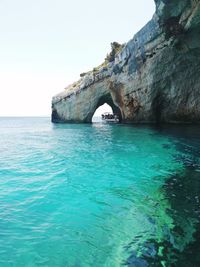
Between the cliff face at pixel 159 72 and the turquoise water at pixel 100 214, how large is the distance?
1177cm

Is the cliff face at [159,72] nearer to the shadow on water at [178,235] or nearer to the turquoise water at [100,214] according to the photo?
the turquoise water at [100,214]

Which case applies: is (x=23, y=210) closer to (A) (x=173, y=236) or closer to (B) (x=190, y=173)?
(A) (x=173, y=236)

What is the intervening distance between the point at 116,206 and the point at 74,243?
1.84 meters

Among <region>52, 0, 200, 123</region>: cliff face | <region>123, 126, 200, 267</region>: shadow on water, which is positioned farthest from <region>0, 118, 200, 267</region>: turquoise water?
<region>52, 0, 200, 123</region>: cliff face

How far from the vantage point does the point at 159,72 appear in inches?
1013

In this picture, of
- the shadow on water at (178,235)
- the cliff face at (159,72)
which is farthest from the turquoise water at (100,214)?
the cliff face at (159,72)

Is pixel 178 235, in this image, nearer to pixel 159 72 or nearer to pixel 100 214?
pixel 100 214

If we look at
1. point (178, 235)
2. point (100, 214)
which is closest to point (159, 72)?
point (100, 214)

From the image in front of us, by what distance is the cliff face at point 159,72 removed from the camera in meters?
17.3

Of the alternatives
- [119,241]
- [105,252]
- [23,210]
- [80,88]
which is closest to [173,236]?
[119,241]

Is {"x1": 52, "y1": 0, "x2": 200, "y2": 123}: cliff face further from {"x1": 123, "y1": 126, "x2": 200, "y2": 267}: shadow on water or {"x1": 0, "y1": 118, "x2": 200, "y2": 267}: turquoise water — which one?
{"x1": 123, "y1": 126, "x2": 200, "y2": 267}: shadow on water

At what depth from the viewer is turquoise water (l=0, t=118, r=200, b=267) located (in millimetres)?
3906

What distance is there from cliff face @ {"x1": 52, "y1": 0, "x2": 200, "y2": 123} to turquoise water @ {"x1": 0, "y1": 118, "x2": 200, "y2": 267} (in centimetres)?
1177

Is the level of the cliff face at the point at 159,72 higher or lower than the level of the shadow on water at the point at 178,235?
higher
